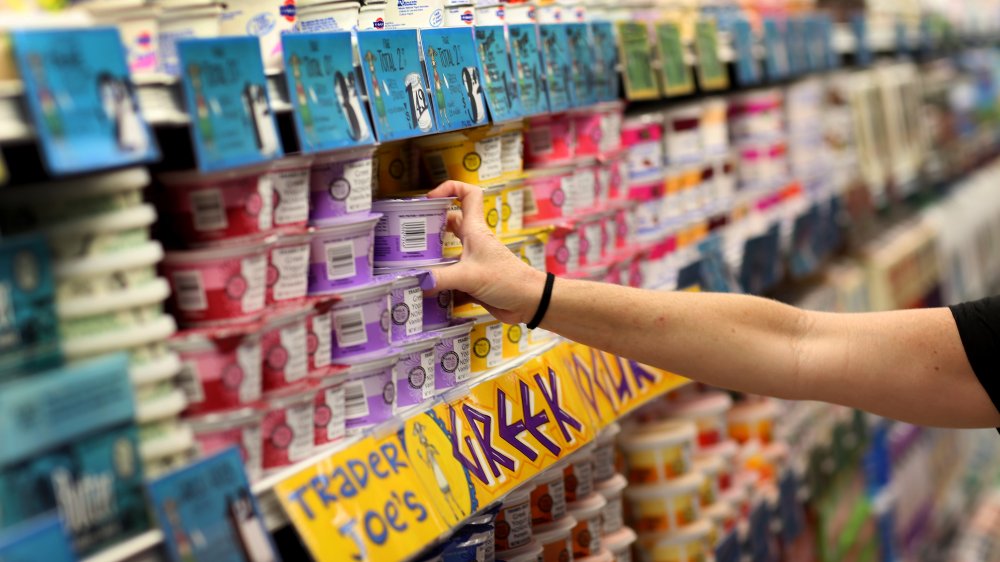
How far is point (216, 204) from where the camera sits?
1343 mm

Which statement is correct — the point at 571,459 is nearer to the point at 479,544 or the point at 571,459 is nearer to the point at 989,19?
the point at 479,544

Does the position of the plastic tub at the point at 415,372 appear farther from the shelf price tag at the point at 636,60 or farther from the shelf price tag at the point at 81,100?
the shelf price tag at the point at 636,60

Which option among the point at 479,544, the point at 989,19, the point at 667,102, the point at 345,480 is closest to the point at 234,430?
the point at 345,480

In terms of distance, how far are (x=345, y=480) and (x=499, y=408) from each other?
400 millimetres

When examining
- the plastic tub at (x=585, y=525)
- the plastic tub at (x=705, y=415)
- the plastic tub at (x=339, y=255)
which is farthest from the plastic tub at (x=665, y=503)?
the plastic tub at (x=339, y=255)

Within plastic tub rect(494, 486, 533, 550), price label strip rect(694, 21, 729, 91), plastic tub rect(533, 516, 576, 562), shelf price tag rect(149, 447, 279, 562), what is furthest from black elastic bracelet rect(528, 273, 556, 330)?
price label strip rect(694, 21, 729, 91)

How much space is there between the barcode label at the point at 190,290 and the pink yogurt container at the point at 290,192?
0.13 m

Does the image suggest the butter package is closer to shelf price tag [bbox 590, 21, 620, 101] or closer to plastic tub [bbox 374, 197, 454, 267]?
plastic tub [bbox 374, 197, 454, 267]

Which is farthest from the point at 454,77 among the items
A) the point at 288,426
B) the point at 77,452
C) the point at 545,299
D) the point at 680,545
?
the point at 680,545

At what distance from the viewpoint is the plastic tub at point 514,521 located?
186 centimetres

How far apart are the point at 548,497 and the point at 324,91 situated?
891 millimetres

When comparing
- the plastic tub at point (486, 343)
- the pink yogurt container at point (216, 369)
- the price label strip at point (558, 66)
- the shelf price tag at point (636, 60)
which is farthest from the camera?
the shelf price tag at point (636, 60)

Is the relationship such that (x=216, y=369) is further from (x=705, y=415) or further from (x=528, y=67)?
(x=705, y=415)

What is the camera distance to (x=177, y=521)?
1.17 meters
